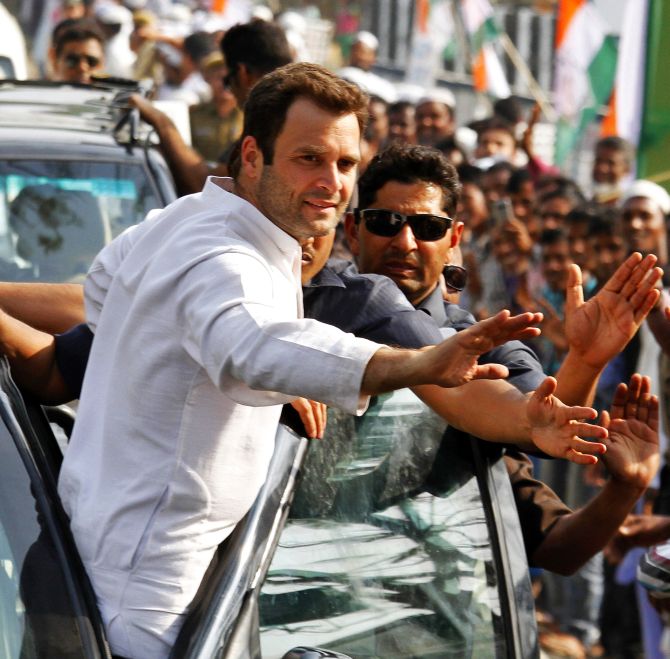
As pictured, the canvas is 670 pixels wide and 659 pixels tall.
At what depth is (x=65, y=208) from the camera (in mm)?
5414

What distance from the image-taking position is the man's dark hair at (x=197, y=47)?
1238 cm

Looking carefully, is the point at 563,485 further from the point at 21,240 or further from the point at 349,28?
the point at 349,28

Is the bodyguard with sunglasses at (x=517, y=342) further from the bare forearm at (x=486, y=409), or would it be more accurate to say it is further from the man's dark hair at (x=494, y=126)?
the man's dark hair at (x=494, y=126)

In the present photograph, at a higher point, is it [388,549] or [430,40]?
[430,40]

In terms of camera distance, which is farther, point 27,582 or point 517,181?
point 517,181

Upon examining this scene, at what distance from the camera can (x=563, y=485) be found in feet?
23.8

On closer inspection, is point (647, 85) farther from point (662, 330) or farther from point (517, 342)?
point (517, 342)

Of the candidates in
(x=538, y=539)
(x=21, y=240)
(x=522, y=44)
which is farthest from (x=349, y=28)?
(x=538, y=539)

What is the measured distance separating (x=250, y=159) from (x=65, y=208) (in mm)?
2792

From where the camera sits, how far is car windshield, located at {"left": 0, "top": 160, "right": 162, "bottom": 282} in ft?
17.2

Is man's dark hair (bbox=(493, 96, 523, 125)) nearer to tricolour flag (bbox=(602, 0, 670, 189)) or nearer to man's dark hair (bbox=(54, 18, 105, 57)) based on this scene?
tricolour flag (bbox=(602, 0, 670, 189))

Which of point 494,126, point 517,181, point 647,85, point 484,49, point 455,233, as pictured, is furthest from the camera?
point 484,49

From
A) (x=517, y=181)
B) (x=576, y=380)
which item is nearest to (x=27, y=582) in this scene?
(x=576, y=380)

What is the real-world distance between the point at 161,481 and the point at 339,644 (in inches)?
18.7
